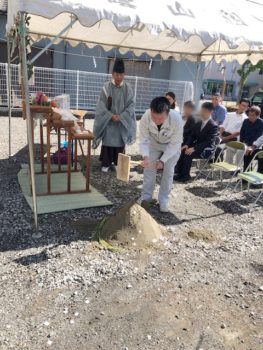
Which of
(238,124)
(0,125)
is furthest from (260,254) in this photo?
(0,125)

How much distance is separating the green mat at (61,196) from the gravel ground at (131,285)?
151 millimetres

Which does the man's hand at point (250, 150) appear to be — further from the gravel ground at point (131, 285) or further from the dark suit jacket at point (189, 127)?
the gravel ground at point (131, 285)

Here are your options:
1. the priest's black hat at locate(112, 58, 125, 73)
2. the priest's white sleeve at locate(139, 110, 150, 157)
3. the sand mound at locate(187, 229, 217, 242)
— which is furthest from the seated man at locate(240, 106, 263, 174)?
the priest's black hat at locate(112, 58, 125, 73)

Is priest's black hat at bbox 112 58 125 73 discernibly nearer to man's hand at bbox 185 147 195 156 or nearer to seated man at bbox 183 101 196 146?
seated man at bbox 183 101 196 146

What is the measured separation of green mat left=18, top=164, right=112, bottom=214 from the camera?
4438 mm

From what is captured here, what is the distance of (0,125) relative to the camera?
9.45m

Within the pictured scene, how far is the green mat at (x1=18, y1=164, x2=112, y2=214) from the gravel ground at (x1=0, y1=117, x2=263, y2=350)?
0.15 meters

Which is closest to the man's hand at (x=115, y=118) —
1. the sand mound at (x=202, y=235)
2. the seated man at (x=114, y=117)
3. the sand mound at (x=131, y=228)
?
the seated man at (x=114, y=117)

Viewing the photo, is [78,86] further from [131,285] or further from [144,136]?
[131,285]

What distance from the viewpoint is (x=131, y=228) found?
3662mm

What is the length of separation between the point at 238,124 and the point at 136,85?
6.24m

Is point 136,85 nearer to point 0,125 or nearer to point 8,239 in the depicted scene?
point 0,125

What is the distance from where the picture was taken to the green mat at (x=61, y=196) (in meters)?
4.44

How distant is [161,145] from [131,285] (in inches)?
74.3
